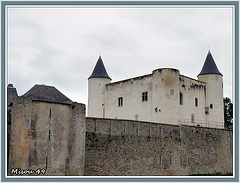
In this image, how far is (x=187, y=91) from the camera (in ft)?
130

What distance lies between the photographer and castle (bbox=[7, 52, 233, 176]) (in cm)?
2378

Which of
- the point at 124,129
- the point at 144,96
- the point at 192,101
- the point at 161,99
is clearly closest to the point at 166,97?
the point at 161,99

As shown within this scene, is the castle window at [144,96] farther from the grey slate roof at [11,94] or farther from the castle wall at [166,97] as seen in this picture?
the grey slate roof at [11,94]

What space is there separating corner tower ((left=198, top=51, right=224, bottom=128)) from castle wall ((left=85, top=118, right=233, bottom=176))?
317cm

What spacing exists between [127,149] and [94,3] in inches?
561

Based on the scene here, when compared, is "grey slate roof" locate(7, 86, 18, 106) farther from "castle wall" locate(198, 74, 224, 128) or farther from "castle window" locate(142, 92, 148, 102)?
"castle wall" locate(198, 74, 224, 128)

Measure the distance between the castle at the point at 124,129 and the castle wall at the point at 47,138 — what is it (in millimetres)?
60

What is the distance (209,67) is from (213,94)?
334cm

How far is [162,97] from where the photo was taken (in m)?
36.8

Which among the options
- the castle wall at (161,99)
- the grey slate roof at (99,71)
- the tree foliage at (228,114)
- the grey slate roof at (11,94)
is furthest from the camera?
the tree foliage at (228,114)

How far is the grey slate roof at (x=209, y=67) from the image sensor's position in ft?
141

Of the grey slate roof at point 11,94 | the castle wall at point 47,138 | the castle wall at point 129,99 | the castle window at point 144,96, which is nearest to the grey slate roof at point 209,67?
the castle wall at point 129,99

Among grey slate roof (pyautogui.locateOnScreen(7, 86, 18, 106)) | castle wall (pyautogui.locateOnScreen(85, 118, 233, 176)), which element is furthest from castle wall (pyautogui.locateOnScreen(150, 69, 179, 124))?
grey slate roof (pyautogui.locateOnScreen(7, 86, 18, 106))

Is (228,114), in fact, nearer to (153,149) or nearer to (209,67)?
(209,67)
